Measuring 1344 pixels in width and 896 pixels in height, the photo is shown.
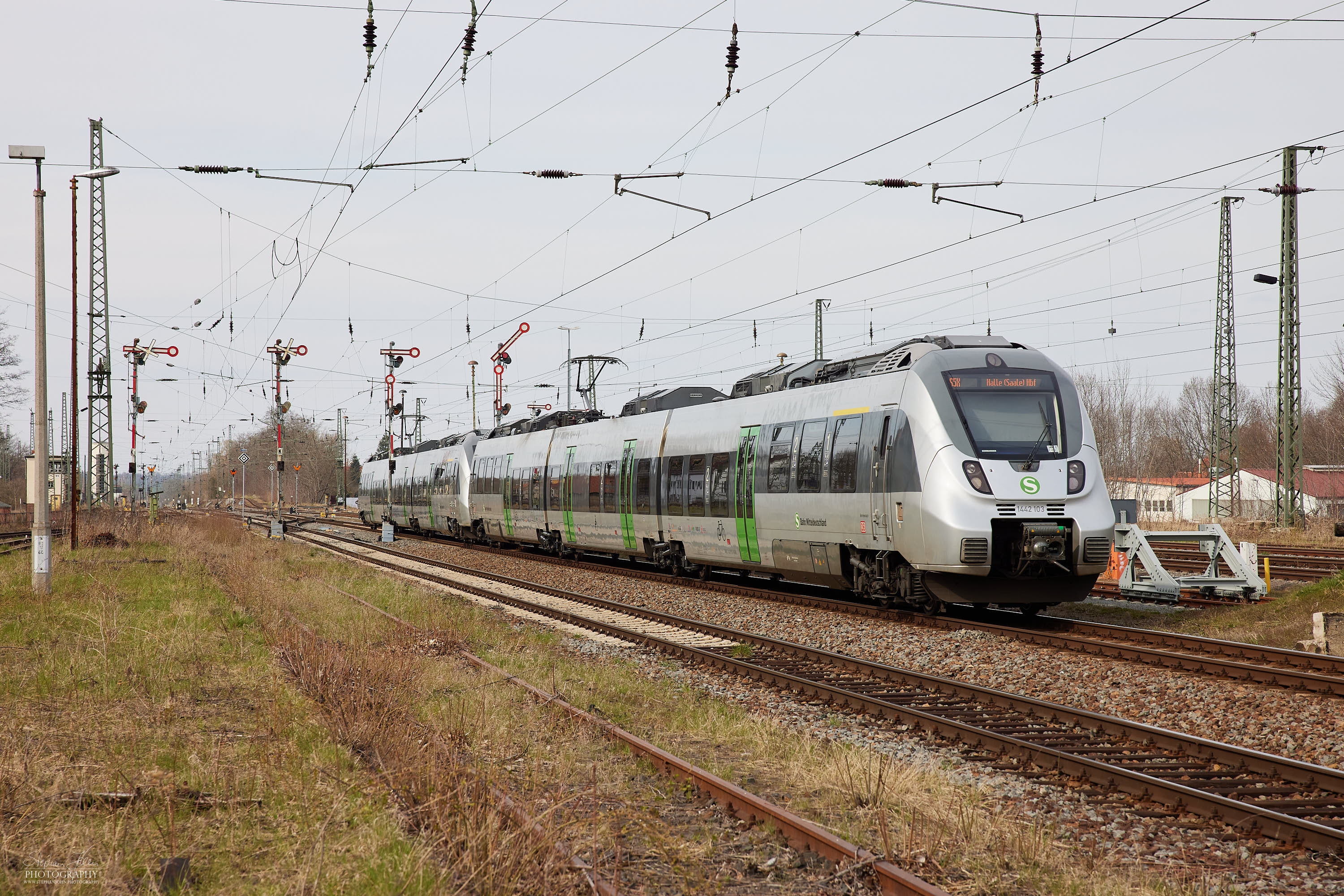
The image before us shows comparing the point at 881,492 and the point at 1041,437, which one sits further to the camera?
the point at 881,492

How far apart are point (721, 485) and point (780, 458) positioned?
2.41m

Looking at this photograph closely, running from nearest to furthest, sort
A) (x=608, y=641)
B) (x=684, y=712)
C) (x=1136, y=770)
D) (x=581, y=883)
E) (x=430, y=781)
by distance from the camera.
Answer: (x=581, y=883) < (x=430, y=781) < (x=1136, y=770) < (x=684, y=712) < (x=608, y=641)

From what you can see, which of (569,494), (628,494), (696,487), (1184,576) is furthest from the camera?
(569,494)

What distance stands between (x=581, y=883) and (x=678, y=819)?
1520mm

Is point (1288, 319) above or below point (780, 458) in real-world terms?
above

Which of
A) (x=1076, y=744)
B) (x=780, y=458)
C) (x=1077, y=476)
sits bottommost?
(x=1076, y=744)

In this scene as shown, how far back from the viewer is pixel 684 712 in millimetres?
9219

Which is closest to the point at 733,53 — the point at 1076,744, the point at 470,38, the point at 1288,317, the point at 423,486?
the point at 470,38

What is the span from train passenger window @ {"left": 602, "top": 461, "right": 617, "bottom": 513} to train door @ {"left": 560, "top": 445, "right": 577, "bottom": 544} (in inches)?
91.1

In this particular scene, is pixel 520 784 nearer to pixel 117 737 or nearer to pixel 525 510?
pixel 117 737

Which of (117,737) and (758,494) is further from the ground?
(758,494)

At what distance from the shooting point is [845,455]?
1561 centimetres

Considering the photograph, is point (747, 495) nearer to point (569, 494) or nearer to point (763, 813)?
point (569, 494)

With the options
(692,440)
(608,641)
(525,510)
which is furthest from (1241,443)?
(608,641)
